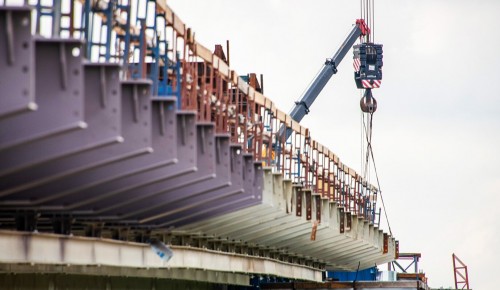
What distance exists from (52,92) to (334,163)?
1387 inches

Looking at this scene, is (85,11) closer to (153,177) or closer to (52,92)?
(153,177)

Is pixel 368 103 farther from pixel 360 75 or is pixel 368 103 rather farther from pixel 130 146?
pixel 130 146

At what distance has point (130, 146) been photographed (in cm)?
2059

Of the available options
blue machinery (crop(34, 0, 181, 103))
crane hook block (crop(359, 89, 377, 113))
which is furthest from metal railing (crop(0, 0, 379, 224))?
crane hook block (crop(359, 89, 377, 113))

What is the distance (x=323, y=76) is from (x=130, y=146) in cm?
7964

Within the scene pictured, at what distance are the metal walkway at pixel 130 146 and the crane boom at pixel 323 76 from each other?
55.4m

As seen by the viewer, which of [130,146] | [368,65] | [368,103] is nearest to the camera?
[130,146]

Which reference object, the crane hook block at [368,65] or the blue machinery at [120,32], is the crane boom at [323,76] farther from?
the blue machinery at [120,32]

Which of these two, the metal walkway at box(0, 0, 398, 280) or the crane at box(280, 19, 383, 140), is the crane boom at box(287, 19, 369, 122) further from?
the metal walkway at box(0, 0, 398, 280)

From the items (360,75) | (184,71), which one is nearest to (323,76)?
(360,75)

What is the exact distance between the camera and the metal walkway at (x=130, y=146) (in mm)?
17078

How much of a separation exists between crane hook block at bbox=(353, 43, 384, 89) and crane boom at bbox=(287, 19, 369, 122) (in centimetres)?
150

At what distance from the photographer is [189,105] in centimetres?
2789

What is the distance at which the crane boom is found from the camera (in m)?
97.9
